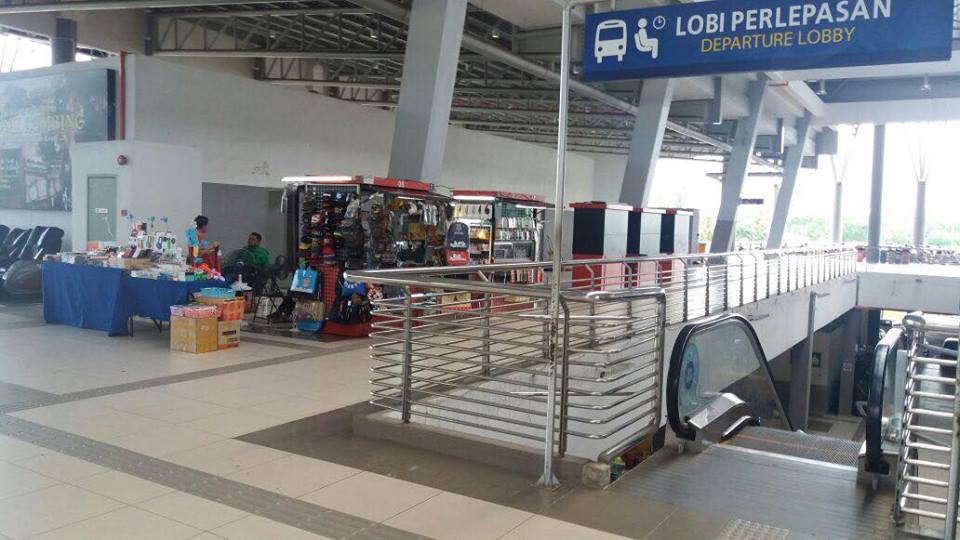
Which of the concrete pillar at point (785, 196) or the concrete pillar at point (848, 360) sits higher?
the concrete pillar at point (785, 196)

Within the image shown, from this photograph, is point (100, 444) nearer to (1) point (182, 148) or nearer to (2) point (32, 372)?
(2) point (32, 372)

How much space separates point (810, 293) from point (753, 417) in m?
7.36

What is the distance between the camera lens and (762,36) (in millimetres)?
5246

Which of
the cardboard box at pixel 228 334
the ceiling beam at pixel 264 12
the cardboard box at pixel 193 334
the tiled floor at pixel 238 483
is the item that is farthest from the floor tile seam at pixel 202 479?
the ceiling beam at pixel 264 12

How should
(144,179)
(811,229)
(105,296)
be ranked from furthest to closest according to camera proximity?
1. (811,229)
2. (144,179)
3. (105,296)

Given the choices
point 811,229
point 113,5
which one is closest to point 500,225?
point 113,5

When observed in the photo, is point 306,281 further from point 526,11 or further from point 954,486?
point 526,11

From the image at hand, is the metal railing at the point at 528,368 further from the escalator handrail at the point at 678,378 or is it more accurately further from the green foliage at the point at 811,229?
→ the green foliage at the point at 811,229

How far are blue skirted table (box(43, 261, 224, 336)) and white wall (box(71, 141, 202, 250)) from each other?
4.23 ft

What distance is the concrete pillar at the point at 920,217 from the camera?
34438mm

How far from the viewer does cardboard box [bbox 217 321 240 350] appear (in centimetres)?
820

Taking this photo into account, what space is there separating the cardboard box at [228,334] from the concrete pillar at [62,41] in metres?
13.2

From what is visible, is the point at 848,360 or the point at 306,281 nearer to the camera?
the point at 306,281

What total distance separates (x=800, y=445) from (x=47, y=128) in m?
13.7
